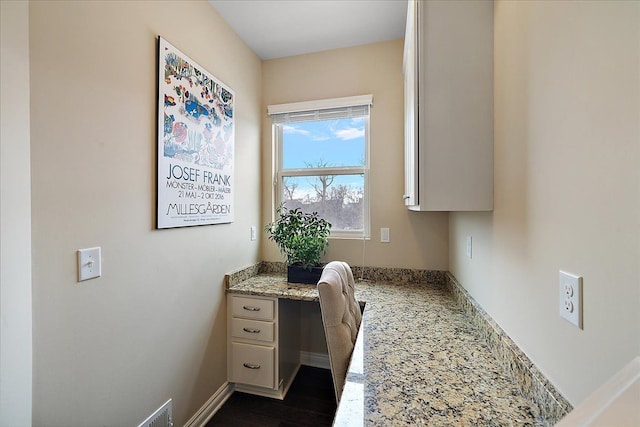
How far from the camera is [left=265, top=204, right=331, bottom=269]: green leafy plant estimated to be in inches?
80.0

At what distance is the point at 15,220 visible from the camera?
0.81 metres

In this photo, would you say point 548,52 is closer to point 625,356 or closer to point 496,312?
point 625,356

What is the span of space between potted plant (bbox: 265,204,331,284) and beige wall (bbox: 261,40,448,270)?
10.1 inches

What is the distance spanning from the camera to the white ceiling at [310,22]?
177 cm

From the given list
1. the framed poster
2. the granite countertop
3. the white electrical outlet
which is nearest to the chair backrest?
the granite countertop

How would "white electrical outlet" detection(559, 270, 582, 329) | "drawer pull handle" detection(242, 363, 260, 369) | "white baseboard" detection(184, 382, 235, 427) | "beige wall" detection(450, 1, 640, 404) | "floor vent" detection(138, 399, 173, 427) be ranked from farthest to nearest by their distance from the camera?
1. "drawer pull handle" detection(242, 363, 260, 369)
2. "white baseboard" detection(184, 382, 235, 427)
3. "floor vent" detection(138, 399, 173, 427)
4. "white electrical outlet" detection(559, 270, 582, 329)
5. "beige wall" detection(450, 1, 640, 404)

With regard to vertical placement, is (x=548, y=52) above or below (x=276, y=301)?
above

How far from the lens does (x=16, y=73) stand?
32.2 inches

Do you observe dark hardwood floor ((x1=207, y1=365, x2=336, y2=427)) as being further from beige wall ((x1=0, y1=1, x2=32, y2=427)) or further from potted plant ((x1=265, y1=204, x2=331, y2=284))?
beige wall ((x1=0, y1=1, x2=32, y2=427))

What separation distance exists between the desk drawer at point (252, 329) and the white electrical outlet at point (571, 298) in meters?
1.63

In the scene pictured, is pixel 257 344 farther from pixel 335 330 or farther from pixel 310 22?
pixel 310 22

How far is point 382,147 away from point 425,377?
1.72 meters

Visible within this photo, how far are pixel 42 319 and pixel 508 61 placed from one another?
187 centimetres

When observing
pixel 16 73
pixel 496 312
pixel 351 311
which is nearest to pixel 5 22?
pixel 16 73
